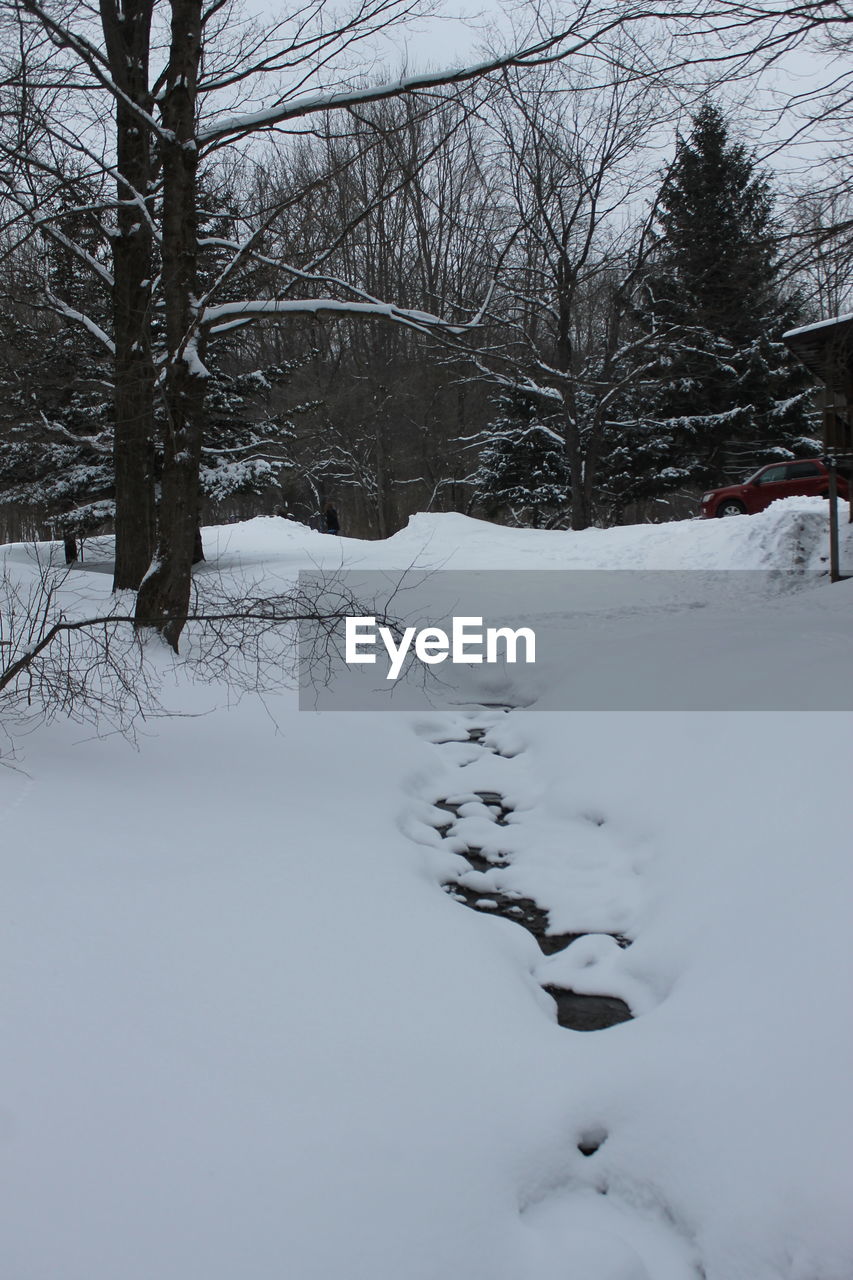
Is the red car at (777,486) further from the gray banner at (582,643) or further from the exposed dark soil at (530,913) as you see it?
the exposed dark soil at (530,913)

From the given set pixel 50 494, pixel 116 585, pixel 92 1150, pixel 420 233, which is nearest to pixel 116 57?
pixel 116 585

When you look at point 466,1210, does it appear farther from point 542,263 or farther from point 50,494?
point 542,263

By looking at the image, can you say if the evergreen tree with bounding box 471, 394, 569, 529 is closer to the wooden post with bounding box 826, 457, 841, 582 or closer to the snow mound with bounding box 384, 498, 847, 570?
the snow mound with bounding box 384, 498, 847, 570

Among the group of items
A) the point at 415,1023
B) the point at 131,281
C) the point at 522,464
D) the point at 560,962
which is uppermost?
the point at 131,281

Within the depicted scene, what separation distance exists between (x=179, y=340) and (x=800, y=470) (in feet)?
47.6

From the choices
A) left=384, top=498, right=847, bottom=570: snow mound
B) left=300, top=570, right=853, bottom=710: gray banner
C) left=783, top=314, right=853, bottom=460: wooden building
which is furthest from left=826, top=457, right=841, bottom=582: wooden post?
left=384, top=498, right=847, bottom=570: snow mound

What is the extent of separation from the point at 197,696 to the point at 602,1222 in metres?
4.45

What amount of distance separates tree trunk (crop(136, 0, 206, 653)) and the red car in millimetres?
13047

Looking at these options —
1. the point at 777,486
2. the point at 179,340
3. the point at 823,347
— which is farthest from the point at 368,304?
the point at 777,486

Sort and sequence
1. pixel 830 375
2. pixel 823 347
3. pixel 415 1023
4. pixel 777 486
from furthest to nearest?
pixel 777 486 < pixel 830 375 < pixel 823 347 < pixel 415 1023

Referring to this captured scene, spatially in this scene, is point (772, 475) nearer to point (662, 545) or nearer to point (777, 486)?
point (777, 486)

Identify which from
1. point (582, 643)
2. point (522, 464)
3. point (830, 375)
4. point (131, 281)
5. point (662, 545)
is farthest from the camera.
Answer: point (522, 464)

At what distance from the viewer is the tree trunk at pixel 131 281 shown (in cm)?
824

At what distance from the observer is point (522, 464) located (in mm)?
24797
